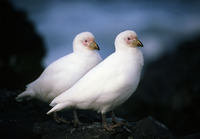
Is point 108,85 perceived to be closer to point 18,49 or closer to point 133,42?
point 133,42

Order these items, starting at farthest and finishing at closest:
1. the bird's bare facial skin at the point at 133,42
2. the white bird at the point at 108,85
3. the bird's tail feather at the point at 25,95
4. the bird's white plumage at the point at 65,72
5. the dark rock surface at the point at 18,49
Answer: the dark rock surface at the point at 18,49 < the bird's tail feather at the point at 25,95 < the bird's white plumage at the point at 65,72 < the bird's bare facial skin at the point at 133,42 < the white bird at the point at 108,85

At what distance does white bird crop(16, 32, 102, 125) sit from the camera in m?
8.33

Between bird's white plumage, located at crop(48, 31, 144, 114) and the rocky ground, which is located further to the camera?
the rocky ground

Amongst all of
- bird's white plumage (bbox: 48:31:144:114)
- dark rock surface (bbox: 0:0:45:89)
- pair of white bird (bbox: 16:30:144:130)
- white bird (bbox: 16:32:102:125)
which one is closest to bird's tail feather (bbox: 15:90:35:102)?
white bird (bbox: 16:32:102:125)

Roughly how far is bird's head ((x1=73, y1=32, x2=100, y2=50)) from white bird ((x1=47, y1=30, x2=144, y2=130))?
4.39 ft

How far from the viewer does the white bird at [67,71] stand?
833 cm

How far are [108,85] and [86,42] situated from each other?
207cm

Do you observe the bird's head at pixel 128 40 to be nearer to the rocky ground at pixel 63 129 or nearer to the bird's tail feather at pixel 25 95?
the rocky ground at pixel 63 129

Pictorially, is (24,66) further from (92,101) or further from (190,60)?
(92,101)

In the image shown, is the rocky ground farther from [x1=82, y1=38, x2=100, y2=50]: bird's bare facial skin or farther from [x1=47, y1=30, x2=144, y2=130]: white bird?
[x1=82, y1=38, x2=100, y2=50]: bird's bare facial skin

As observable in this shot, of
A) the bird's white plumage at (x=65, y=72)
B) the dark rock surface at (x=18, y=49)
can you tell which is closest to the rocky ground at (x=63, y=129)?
the bird's white plumage at (x=65, y=72)

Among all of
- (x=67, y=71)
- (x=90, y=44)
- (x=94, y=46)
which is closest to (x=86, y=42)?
(x=90, y=44)

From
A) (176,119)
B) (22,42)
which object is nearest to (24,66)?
(22,42)

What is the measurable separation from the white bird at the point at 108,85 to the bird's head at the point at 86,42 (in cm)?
134
